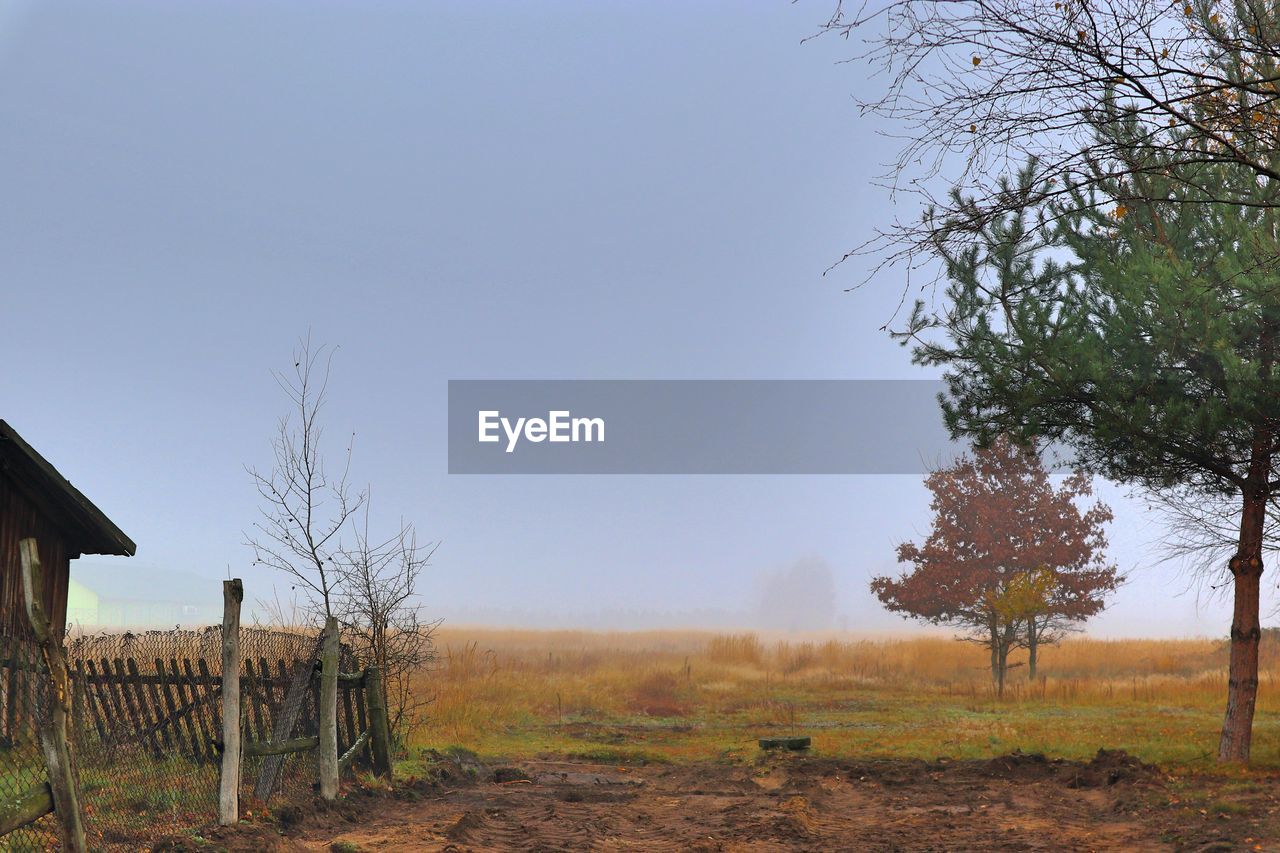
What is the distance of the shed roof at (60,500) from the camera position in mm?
14195

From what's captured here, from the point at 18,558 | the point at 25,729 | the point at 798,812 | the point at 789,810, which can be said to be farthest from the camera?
the point at 18,558

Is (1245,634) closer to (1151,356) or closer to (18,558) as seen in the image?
(1151,356)

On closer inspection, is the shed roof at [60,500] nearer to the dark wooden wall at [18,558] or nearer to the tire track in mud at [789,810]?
the dark wooden wall at [18,558]

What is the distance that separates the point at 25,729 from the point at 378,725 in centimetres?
414

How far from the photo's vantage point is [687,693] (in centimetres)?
2681

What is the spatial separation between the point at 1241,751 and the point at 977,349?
6620 millimetres

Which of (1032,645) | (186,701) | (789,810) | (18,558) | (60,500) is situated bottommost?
(789,810)

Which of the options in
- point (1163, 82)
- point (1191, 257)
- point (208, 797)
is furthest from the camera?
point (1191, 257)

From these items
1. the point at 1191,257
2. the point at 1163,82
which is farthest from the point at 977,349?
the point at 1163,82

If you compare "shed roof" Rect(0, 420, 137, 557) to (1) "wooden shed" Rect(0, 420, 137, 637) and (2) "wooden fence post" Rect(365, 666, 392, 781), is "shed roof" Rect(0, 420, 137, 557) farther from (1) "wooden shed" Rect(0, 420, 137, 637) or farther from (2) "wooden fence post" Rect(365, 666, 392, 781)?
(2) "wooden fence post" Rect(365, 666, 392, 781)

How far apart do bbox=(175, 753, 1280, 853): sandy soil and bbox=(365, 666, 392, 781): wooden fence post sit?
0.64 metres

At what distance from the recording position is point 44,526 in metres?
15.3

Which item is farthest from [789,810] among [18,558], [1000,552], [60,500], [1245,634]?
[1000,552]

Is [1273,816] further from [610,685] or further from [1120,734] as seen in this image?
[610,685]
